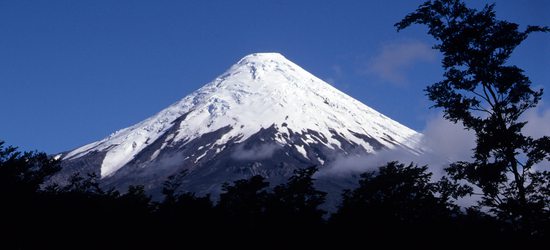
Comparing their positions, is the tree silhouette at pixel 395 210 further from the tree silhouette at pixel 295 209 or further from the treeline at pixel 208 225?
the tree silhouette at pixel 295 209

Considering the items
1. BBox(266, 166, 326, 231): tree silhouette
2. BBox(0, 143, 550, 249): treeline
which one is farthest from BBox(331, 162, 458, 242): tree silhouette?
BBox(266, 166, 326, 231): tree silhouette

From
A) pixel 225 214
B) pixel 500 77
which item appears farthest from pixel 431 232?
pixel 225 214

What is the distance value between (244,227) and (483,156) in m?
7.44

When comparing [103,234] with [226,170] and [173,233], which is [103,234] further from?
[226,170]

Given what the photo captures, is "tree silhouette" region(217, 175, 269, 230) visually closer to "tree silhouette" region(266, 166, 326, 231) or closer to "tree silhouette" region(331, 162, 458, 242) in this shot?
"tree silhouette" region(266, 166, 326, 231)

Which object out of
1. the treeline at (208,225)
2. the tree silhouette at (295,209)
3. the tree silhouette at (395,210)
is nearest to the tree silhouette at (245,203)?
the treeline at (208,225)

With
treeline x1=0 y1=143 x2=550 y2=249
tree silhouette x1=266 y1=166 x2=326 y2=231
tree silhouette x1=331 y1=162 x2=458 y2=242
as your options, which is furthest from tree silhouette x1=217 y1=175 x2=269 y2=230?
tree silhouette x1=331 y1=162 x2=458 y2=242

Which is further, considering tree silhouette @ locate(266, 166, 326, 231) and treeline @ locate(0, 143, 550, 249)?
tree silhouette @ locate(266, 166, 326, 231)

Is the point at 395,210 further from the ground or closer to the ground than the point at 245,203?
closer to the ground

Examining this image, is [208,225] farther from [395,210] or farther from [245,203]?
[395,210]

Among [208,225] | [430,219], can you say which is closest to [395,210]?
[430,219]

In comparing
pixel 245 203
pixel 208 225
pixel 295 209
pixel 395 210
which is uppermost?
pixel 245 203

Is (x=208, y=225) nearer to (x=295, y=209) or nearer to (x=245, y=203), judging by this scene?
(x=295, y=209)

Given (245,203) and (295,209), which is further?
(245,203)
